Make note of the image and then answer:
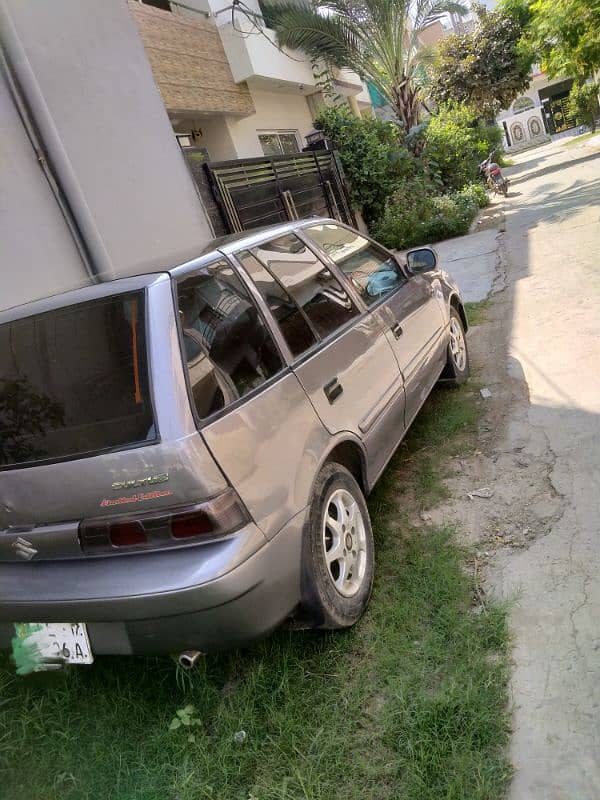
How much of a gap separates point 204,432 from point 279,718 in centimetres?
112

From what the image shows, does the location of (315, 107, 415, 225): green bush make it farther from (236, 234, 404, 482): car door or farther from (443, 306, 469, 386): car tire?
(236, 234, 404, 482): car door

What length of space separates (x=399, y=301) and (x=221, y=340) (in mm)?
1838

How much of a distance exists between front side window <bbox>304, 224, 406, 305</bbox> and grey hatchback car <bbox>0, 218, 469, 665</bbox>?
842mm

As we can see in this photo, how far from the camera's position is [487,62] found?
26.0 meters

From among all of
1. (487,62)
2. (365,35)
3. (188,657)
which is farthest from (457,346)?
(487,62)

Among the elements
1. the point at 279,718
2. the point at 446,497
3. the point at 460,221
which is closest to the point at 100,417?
the point at 279,718

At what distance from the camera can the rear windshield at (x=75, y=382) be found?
2160 millimetres

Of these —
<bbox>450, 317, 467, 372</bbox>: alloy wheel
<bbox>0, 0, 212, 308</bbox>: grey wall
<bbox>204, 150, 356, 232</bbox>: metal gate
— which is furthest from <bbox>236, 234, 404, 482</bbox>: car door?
<bbox>204, 150, 356, 232</bbox>: metal gate

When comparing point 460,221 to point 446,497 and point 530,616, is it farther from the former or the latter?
point 530,616

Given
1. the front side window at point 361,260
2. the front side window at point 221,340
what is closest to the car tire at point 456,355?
the front side window at point 361,260

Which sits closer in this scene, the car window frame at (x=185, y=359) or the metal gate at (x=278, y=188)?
the car window frame at (x=185, y=359)

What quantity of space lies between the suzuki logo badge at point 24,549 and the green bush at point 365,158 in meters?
12.3

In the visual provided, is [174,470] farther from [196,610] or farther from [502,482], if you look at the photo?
[502,482]

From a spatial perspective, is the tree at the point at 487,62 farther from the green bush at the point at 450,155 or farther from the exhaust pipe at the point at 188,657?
the exhaust pipe at the point at 188,657
